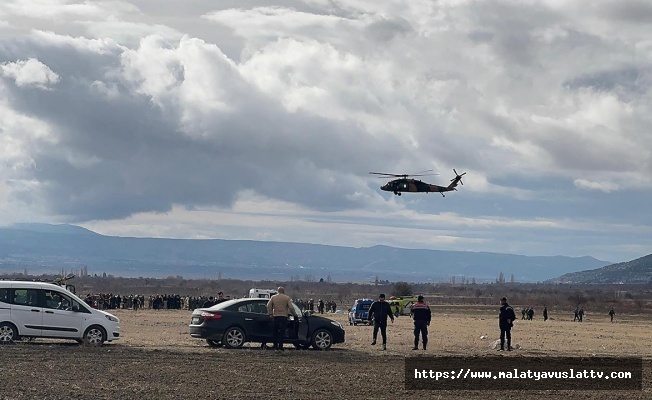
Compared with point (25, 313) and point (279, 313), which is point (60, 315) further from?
point (279, 313)

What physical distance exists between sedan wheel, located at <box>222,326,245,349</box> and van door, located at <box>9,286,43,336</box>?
4.84m

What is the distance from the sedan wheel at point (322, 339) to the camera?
1096 inches

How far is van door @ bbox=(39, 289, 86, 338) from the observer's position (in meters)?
26.5

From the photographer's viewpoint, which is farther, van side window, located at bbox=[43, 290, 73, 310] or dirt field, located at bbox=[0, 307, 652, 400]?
van side window, located at bbox=[43, 290, 73, 310]

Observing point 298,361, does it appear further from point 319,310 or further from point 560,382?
point 319,310

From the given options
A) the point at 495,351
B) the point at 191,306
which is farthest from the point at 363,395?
the point at 191,306

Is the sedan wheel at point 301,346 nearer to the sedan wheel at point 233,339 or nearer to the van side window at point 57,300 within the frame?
the sedan wheel at point 233,339

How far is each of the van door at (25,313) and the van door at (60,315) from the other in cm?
17

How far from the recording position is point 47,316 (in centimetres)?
2648

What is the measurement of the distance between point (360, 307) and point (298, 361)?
→ 3774 cm

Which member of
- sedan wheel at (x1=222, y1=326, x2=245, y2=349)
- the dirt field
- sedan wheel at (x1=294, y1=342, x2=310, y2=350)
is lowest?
the dirt field

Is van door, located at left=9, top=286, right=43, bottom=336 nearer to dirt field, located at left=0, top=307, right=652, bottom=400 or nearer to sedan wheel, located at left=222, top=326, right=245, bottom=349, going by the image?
dirt field, located at left=0, top=307, right=652, bottom=400

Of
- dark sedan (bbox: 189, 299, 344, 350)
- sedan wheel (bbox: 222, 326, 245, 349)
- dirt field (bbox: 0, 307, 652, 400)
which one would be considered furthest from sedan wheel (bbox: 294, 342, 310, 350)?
sedan wheel (bbox: 222, 326, 245, 349)

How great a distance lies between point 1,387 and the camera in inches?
703
